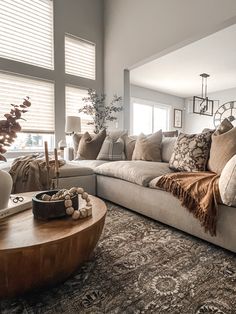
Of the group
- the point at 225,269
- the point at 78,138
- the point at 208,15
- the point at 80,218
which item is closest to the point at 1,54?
the point at 78,138

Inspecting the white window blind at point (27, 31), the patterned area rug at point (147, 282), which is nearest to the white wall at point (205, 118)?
the white window blind at point (27, 31)

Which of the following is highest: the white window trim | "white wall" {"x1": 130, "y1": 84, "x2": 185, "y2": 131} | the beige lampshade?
"white wall" {"x1": 130, "y1": 84, "x2": 185, "y2": 131}

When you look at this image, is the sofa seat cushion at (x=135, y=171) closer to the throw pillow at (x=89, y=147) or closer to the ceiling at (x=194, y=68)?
the throw pillow at (x=89, y=147)

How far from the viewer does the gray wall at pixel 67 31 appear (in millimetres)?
4637

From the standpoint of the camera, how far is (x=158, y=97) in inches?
320

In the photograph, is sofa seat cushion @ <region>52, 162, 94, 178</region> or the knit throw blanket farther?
sofa seat cushion @ <region>52, 162, 94, 178</region>

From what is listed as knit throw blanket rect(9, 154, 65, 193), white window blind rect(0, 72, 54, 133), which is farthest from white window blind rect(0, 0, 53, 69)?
knit throw blanket rect(9, 154, 65, 193)

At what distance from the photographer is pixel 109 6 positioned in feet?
16.9

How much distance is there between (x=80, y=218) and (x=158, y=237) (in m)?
0.86

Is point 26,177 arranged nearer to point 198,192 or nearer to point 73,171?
point 73,171

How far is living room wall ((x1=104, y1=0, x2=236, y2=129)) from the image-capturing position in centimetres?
332

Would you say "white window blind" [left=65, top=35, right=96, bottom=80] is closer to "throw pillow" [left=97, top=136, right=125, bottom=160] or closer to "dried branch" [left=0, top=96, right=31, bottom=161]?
"throw pillow" [left=97, top=136, right=125, bottom=160]

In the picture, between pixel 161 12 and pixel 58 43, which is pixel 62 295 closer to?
pixel 161 12

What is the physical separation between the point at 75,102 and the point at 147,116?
3.55m
